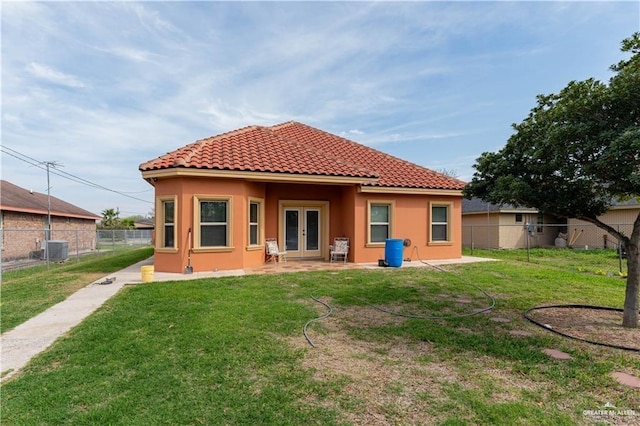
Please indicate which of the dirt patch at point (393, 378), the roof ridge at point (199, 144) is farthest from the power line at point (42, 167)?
the dirt patch at point (393, 378)

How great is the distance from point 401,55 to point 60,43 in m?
11.5

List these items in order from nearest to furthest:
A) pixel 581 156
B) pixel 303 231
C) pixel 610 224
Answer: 1. pixel 581 156
2. pixel 303 231
3. pixel 610 224

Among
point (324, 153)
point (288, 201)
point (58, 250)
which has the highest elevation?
point (324, 153)

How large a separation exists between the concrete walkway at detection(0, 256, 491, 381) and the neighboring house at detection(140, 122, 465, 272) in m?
0.80

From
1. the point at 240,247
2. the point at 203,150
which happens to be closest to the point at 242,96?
the point at 203,150

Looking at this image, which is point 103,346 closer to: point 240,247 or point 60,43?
point 240,247

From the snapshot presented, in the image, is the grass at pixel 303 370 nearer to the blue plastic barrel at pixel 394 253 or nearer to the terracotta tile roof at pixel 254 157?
the blue plastic barrel at pixel 394 253

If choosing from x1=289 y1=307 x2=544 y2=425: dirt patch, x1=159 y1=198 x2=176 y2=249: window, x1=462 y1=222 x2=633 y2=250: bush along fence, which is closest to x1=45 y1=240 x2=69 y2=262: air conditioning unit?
x1=159 y1=198 x2=176 y2=249: window

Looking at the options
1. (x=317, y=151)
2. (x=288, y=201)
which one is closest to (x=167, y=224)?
(x=288, y=201)

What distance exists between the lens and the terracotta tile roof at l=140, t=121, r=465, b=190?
1024 centimetres

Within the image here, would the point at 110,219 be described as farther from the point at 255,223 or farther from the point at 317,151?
the point at 317,151

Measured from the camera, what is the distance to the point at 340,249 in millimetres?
11938

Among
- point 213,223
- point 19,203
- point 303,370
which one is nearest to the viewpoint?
point 303,370

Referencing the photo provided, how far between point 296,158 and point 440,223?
6302mm
